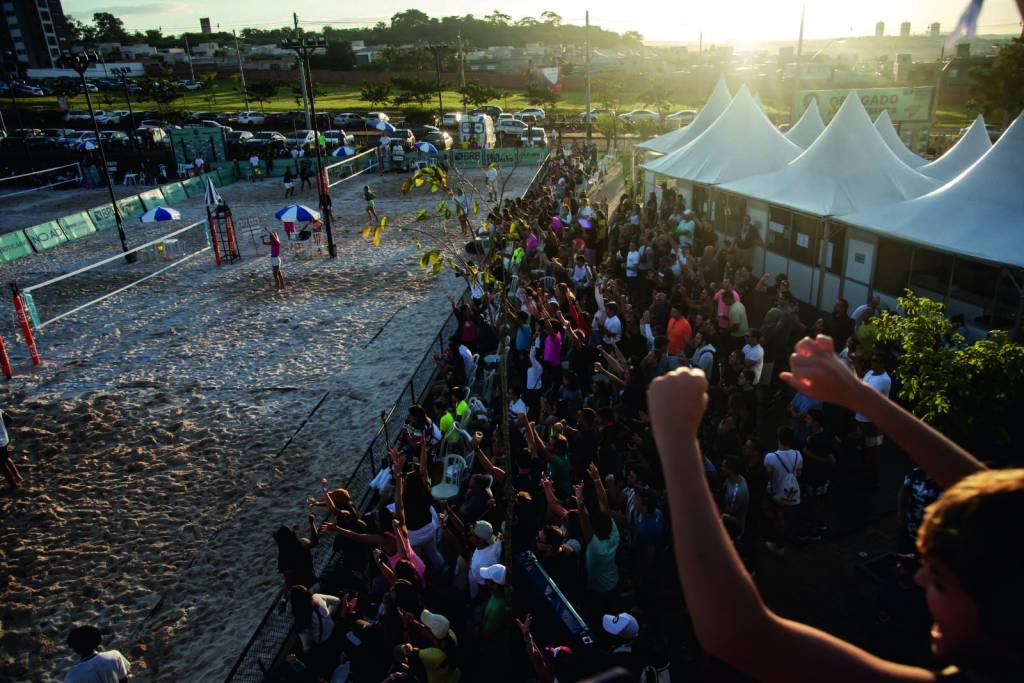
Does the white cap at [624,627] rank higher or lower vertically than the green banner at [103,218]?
higher

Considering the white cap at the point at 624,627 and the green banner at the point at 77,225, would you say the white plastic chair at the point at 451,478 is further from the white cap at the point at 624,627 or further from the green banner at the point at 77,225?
the green banner at the point at 77,225

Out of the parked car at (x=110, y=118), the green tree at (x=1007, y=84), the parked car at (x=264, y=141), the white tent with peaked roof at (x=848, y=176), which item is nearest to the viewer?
the white tent with peaked roof at (x=848, y=176)

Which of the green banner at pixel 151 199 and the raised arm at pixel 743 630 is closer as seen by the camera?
the raised arm at pixel 743 630

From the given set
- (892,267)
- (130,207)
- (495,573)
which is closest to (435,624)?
(495,573)

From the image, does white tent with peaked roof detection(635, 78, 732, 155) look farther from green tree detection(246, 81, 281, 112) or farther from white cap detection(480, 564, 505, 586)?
green tree detection(246, 81, 281, 112)

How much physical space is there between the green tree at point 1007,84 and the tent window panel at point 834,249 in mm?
24716

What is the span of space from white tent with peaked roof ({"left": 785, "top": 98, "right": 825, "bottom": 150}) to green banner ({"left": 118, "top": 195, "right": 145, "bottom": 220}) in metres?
25.3

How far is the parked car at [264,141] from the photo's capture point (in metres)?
43.4

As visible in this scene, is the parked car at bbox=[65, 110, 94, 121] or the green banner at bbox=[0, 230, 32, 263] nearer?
the green banner at bbox=[0, 230, 32, 263]

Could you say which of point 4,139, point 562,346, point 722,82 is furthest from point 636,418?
point 4,139

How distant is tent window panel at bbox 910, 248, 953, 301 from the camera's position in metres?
12.2

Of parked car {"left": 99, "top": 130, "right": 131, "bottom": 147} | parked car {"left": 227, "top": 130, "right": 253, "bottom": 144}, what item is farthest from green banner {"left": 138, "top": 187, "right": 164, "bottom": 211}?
parked car {"left": 99, "top": 130, "right": 131, "bottom": 147}

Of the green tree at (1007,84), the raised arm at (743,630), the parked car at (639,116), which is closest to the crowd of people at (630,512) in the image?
the raised arm at (743,630)

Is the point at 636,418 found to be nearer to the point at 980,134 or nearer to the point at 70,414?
the point at 70,414
